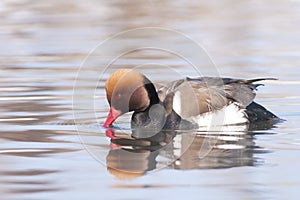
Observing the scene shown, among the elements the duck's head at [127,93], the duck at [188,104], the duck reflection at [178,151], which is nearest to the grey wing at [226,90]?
the duck at [188,104]

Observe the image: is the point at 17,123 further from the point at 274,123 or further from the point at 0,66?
the point at 0,66

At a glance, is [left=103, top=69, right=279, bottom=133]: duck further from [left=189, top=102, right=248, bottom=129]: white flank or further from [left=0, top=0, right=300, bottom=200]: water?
[left=0, top=0, right=300, bottom=200]: water

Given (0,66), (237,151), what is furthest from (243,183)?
(0,66)

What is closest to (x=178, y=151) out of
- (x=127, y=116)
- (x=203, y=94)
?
(x=203, y=94)

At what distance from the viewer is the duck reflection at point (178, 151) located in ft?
22.4

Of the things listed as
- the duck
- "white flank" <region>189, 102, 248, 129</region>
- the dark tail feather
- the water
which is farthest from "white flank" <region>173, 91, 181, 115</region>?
the dark tail feather

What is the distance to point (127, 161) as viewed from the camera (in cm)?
703

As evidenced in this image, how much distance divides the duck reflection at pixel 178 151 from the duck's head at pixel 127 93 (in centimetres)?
22

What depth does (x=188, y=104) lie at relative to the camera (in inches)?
339

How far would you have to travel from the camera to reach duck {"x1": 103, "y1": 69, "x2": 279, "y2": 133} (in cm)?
849

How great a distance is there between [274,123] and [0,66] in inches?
194

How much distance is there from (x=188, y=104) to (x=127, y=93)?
598 mm

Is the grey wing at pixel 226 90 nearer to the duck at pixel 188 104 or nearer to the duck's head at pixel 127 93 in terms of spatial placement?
the duck at pixel 188 104

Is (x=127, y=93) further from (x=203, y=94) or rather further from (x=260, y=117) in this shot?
(x=260, y=117)
